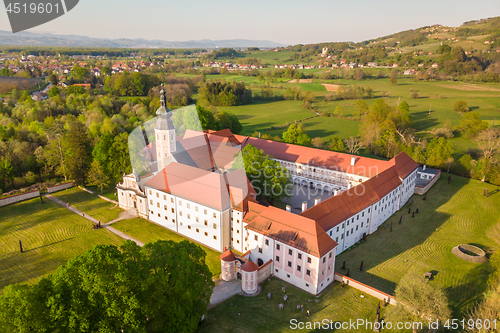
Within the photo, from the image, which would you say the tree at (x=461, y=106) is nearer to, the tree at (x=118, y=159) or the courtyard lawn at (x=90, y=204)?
the tree at (x=118, y=159)

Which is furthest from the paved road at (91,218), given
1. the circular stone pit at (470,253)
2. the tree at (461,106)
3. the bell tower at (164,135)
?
the tree at (461,106)

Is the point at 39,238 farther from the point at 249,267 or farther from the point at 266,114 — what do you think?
the point at 266,114

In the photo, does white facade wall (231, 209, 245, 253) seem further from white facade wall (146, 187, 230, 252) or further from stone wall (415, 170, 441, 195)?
stone wall (415, 170, 441, 195)

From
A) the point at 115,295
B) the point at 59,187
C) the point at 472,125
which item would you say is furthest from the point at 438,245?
the point at 59,187

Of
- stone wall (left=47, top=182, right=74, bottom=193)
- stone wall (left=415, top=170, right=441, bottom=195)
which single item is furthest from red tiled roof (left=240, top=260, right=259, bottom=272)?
stone wall (left=47, top=182, right=74, bottom=193)

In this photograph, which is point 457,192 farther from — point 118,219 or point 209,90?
point 209,90

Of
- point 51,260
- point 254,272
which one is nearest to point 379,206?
point 254,272
